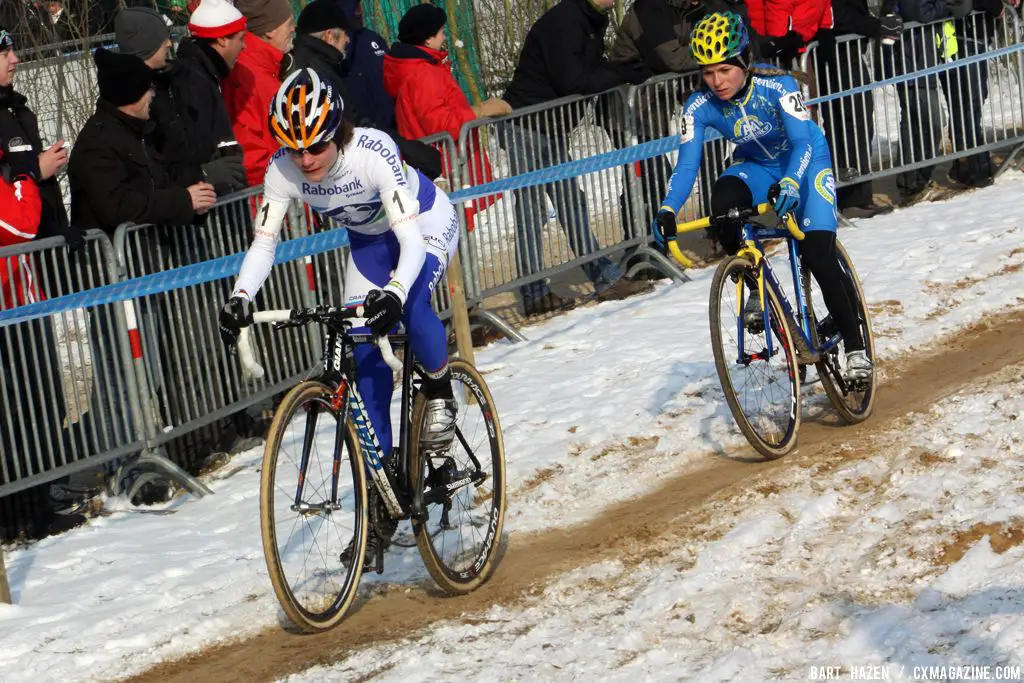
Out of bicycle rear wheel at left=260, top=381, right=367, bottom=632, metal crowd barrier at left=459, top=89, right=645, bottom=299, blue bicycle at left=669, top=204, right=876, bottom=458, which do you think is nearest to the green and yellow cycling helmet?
blue bicycle at left=669, top=204, right=876, bottom=458

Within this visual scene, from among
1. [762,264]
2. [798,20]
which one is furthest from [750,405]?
[798,20]

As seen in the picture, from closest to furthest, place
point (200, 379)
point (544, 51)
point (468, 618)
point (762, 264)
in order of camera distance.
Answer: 1. point (468, 618)
2. point (762, 264)
3. point (200, 379)
4. point (544, 51)

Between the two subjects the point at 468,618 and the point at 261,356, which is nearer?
the point at 468,618

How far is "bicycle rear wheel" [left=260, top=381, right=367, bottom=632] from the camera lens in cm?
596

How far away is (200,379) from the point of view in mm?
9000

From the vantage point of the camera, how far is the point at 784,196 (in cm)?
752

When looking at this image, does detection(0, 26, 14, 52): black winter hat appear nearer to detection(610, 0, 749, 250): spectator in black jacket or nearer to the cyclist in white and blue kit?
the cyclist in white and blue kit

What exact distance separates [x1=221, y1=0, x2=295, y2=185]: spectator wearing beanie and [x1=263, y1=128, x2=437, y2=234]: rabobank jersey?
3182mm

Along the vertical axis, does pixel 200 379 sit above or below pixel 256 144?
below

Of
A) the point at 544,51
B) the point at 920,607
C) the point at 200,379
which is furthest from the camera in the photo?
the point at 544,51

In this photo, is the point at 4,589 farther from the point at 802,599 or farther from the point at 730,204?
the point at 730,204

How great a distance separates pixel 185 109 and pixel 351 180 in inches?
116

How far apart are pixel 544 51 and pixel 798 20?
253 cm

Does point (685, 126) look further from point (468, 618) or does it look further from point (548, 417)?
point (468, 618)
